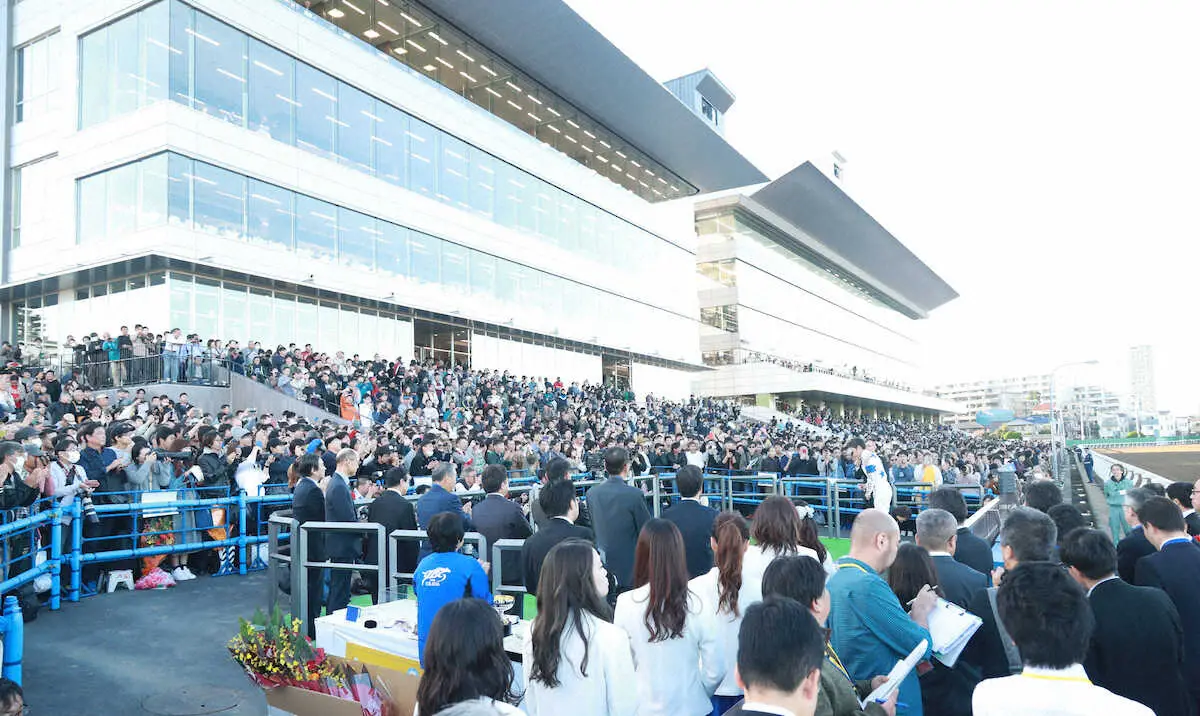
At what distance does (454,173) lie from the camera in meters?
33.7

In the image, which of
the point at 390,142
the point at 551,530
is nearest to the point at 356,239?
the point at 390,142

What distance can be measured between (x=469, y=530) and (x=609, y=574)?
52.6 inches

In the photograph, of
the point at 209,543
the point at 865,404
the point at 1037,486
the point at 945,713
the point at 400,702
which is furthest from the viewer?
the point at 865,404

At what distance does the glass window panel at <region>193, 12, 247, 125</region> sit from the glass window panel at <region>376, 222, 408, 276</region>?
6488 millimetres

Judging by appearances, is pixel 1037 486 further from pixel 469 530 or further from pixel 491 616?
pixel 491 616

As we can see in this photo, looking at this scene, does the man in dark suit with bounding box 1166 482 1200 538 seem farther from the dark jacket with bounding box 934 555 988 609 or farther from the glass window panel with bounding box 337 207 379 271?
the glass window panel with bounding box 337 207 379 271

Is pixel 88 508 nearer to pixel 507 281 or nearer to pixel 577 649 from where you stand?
pixel 577 649

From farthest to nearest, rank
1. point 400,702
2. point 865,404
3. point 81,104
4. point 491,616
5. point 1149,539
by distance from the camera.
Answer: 1. point 865,404
2. point 81,104
3. point 400,702
4. point 1149,539
5. point 491,616

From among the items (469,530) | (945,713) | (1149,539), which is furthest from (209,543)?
(1149,539)

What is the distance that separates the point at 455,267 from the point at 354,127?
695 cm

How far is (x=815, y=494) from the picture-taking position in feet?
55.5

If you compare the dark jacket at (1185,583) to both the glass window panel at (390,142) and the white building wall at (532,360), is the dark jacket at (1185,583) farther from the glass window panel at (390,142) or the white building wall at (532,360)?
the white building wall at (532,360)

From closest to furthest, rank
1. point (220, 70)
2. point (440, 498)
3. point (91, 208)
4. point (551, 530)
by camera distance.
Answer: point (551, 530), point (440, 498), point (220, 70), point (91, 208)

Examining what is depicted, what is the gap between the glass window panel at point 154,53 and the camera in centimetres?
2361
